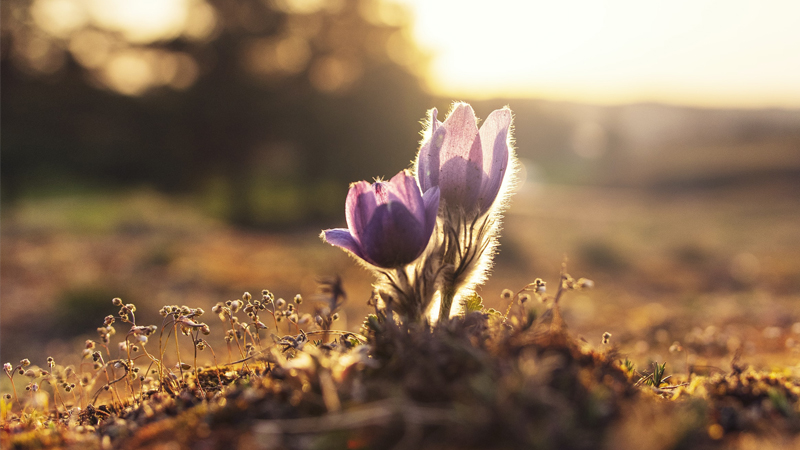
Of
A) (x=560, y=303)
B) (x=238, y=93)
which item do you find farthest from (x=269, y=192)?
(x=560, y=303)

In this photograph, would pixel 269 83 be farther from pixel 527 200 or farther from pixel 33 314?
pixel 527 200

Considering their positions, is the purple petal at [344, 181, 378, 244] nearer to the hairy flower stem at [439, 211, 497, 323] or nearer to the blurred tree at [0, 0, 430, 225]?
the hairy flower stem at [439, 211, 497, 323]

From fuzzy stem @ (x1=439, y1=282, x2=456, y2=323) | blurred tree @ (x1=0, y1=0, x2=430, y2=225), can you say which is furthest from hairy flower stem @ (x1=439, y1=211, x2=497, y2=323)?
blurred tree @ (x1=0, y1=0, x2=430, y2=225)

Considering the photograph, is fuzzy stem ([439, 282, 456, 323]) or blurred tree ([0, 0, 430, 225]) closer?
fuzzy stem ([439, 282, 456, 323])

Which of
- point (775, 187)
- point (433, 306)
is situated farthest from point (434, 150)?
point (775, 187)

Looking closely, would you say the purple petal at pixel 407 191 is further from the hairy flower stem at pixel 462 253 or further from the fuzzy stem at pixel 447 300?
the fuzzy stem at pixel 447 300
